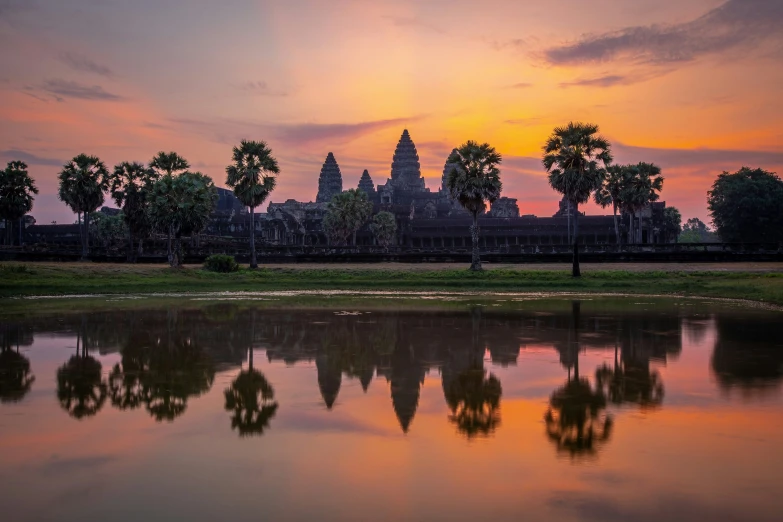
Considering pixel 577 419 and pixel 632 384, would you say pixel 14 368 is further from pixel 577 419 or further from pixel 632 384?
pixel 632 384

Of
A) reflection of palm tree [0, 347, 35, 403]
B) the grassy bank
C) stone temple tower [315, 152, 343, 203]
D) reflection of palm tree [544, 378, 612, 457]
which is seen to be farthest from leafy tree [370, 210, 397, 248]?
reflection of palm tree [544, 378, 612, 457]

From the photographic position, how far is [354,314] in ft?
92.8

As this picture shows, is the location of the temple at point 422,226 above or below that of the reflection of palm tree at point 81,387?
above

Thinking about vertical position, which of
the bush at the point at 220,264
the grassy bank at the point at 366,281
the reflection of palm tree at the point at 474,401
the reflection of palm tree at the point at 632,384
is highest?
the bush at the point at 220,264

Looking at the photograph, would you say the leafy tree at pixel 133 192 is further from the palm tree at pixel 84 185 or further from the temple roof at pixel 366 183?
the temple roof at pixel 366 183

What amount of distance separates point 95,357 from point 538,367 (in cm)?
991

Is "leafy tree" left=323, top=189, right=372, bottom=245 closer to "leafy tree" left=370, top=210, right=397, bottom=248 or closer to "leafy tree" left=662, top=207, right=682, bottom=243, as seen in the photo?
"leafy tree" left=370, top=210, right=397, bottom=248

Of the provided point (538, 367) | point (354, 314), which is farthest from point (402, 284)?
point (538, 367)

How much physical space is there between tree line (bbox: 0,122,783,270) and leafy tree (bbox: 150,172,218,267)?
7 cm

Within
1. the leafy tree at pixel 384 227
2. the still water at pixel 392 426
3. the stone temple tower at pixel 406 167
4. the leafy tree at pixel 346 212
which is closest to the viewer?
the still water at pixel 392 426

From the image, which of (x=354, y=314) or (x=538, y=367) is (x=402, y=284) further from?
(x=538, y=367)

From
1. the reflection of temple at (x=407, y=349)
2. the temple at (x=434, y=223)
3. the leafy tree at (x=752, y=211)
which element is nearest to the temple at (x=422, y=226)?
the temple at (x=434, y=223)

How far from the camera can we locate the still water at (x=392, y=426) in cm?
819

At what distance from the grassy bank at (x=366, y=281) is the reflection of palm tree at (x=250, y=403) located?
28085 mm
